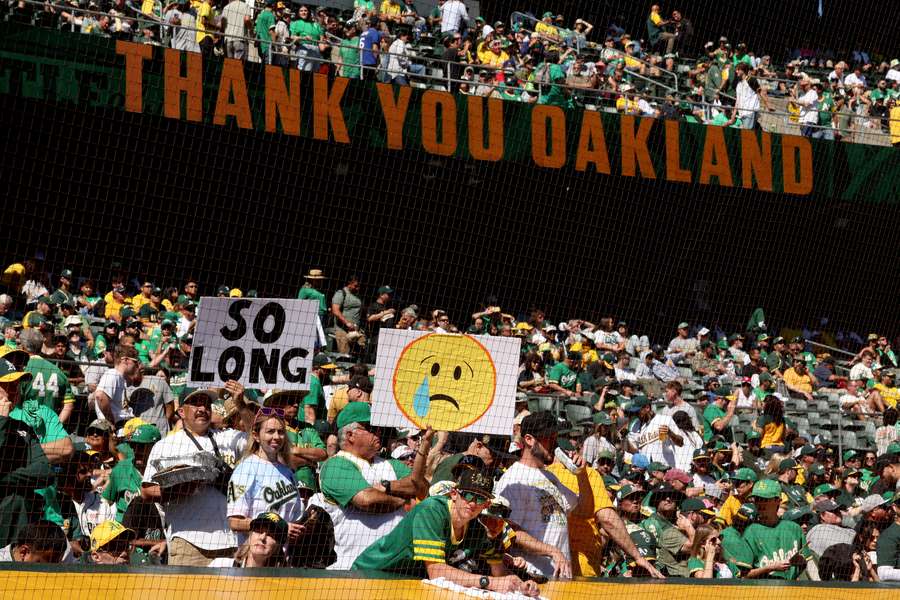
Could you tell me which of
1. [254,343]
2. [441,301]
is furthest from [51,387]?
[441,301]

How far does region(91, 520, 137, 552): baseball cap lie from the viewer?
5.37m

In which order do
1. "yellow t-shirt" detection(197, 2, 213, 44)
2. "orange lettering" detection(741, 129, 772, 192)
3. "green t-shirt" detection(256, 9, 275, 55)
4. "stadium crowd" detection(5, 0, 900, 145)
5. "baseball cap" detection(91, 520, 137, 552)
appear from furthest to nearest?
"orange lettering" detection(741, 129, 772, 192), "green t-shirt" detection(256, 9, 275, 55), "stadium crowd" detection(5, 0, 900, 145), "yellow t-shirt" detection(197, 2, 213, 44), "baseball cap" detection(91, 520, 137, 552)

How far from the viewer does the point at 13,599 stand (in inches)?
166

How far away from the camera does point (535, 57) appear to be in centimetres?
1775

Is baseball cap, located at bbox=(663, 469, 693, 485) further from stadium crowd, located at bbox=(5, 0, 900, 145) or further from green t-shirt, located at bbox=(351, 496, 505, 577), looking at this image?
stadium crowd, located at bbox=(5, 0, 900, 145)

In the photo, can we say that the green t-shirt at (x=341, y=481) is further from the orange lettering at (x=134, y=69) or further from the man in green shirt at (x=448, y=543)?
the orange lettering at (x=134, y=69)

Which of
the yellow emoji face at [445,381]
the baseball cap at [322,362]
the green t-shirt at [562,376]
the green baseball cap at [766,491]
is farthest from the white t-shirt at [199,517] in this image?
the green t-shirt at [562,376]

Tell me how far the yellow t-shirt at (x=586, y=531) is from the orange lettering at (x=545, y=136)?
36.1ft

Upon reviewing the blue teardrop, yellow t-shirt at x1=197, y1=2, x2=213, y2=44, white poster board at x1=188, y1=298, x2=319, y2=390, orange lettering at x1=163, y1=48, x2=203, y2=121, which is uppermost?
yellow t-shirt at x1=197, y1=2, x2=213, y2=44

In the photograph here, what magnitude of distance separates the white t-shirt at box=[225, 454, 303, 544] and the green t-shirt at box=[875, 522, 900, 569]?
10.6 ft

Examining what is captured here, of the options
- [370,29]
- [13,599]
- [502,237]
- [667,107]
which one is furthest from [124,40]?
[13,599]

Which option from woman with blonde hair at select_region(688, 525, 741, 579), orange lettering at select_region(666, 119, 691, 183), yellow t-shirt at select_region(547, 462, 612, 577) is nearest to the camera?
yellow t-shirt at select_region(547, 462, 612, 577)

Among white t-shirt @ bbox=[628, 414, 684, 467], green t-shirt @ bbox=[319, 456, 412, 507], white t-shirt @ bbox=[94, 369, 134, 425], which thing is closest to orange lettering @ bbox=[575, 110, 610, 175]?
white t-shirt @ bbox=[628, 414, 684, 467]

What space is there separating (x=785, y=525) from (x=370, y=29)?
10.5m
